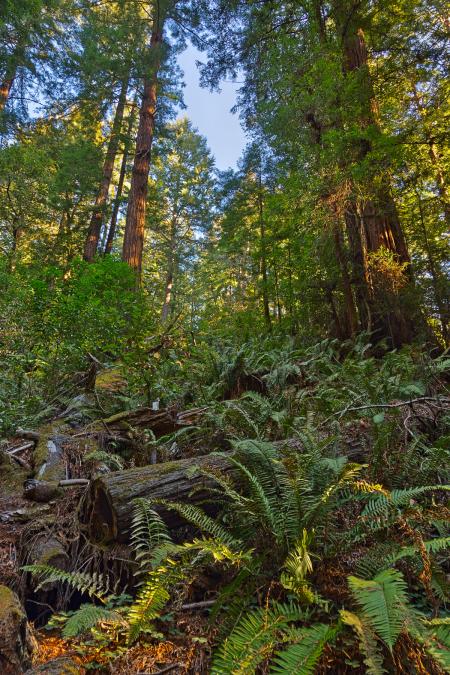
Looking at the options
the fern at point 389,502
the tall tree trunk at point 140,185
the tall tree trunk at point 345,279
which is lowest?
Answer: the fern at point 389,502

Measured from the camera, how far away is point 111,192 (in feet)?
67.0

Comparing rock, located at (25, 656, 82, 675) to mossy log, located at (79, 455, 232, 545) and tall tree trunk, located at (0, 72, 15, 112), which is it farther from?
tall tree trunk, located at (0, 72, 15, 112)

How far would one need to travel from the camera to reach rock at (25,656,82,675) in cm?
146

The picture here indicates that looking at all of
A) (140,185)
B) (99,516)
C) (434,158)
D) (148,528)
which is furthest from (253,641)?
(140,185)

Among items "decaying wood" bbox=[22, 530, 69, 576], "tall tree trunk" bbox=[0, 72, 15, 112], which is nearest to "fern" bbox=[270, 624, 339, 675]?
"decaying wood" bbox=[22, 530, 69, 576]

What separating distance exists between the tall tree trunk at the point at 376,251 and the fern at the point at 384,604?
663 cm

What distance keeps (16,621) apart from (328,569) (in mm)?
1438

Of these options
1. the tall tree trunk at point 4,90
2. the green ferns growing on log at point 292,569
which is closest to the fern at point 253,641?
the green ferns growing on log at point 292,569

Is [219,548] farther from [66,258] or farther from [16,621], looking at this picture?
[66,258]

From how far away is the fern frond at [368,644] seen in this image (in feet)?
3.91

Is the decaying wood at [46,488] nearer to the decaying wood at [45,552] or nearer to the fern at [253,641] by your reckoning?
the decaying wood at [45,552]

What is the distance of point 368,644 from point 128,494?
1.57 metres

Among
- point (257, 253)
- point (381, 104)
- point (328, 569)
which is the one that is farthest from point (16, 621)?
point (257, 253)

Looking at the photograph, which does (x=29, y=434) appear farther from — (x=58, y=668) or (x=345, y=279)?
(x=345, y=279)
